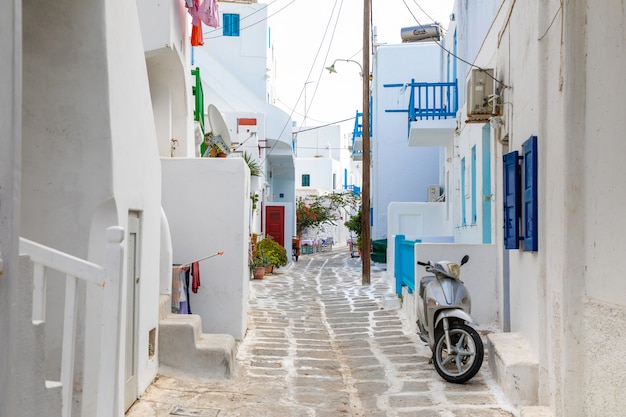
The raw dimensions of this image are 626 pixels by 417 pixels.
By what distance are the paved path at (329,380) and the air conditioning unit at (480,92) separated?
303 centimetres

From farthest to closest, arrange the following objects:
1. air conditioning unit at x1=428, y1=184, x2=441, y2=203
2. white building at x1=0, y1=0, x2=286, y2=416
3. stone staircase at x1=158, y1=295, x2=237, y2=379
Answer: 1. air conditioning unit at x1=428, y1=184, x2=441, y2=203
2. stone staircase at x1=158, y1=295, x2=237, y2=379
3. white building at x1=0, y1=0, x2=286, y2=416

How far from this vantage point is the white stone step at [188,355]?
6.99m

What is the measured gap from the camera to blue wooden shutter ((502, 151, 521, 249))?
269 inches

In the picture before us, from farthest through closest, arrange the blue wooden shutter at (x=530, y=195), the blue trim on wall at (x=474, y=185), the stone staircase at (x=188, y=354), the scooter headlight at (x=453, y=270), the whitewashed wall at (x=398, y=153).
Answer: the whitewashed wall at (x=398, y=153), the blue trim on wall at (x=474, y=185), the scooter headlight at (x=453, y=270), the stone staircase at (x=188, y=354), the blue wooden shutter at (x=530, y=195)

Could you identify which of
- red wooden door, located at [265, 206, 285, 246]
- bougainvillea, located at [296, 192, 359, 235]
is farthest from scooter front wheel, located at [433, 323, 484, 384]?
bougainvillea, located at [296, 192, 359, 235]

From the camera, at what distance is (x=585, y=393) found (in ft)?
15.5

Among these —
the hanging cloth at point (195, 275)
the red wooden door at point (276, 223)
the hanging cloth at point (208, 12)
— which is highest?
the hanging cloth at point (208, 12)

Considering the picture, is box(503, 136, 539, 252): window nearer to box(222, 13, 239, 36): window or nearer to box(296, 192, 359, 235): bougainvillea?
box(222, 13, 239, 36): window

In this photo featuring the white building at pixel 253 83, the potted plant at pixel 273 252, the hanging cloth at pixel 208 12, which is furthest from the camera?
the white building at pixel 253 83

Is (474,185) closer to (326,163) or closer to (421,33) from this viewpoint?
(421,33)

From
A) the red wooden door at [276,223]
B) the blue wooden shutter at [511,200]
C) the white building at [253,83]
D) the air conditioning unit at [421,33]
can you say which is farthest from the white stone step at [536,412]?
the red wooden door at [276,223]

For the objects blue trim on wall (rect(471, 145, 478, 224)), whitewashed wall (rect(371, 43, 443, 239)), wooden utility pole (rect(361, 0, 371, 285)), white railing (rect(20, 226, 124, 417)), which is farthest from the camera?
whitewashed wall (rect(371, 43, 443, 239))

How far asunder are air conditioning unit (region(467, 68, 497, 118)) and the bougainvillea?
83.6 ft

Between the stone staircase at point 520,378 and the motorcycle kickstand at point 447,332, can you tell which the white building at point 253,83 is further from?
the stone staircase at point 520,378
